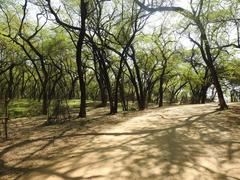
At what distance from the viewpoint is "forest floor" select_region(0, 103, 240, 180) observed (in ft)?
23.6

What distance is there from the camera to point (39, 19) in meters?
25.5

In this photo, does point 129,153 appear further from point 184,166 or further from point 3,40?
point 3,40

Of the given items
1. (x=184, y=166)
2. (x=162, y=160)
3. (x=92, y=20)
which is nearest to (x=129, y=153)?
(x=162, y=160)

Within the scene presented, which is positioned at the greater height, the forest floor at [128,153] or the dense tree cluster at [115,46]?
the dense tree cluster at [115,46]

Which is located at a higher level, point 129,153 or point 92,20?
point 92,20

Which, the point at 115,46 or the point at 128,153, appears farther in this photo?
the point at 115,46

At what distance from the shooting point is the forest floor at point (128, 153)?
720 cm

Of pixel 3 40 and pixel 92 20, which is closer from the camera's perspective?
pixel 92 20

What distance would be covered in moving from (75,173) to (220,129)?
7.15 metres

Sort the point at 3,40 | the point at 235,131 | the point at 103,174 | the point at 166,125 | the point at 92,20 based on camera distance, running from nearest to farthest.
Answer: the point at 103,174 → the point at 235,131 → the point at 166,125 → the point at 92,20 → the point at 3,40

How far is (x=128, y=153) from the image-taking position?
869cm

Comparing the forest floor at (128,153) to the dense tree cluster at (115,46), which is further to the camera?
the dense tree cluster at (115,46)

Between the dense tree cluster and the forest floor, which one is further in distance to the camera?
the dense tree cluster

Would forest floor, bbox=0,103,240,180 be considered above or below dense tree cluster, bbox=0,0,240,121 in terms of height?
below
